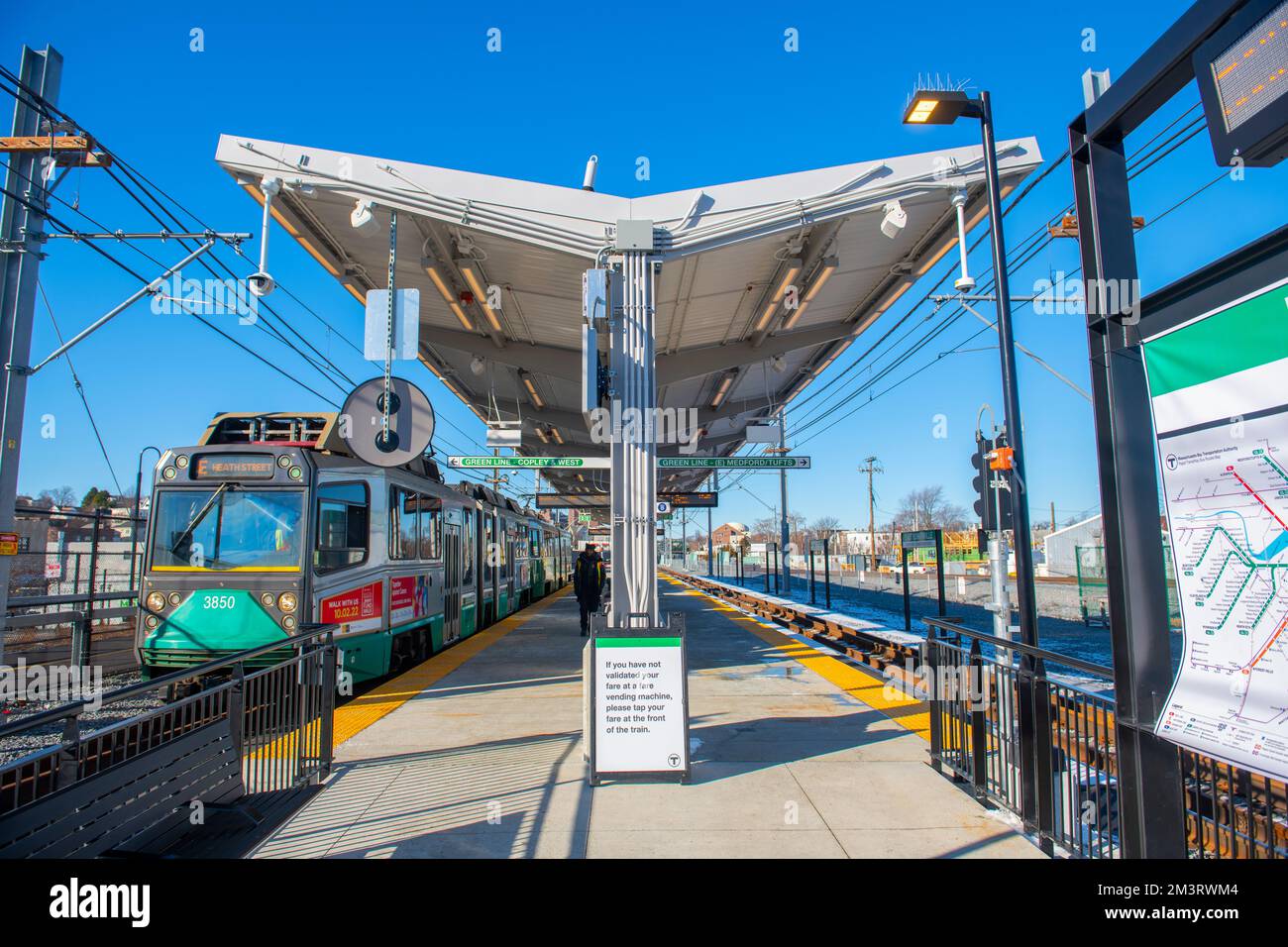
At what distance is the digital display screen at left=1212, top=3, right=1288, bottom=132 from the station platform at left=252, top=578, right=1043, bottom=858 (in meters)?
3.77

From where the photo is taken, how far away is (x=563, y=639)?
14.5 metres

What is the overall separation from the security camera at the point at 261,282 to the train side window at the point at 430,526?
4.86 metres

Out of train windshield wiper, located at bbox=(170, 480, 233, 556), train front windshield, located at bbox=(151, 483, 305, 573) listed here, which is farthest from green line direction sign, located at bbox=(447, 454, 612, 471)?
train windshield wiper, located at bbox=(170, 480, 233, 556)

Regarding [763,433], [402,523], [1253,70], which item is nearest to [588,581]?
[763,433]

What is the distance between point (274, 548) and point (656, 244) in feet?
17.8

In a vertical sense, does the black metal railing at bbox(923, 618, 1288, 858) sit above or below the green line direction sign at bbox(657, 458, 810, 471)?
below

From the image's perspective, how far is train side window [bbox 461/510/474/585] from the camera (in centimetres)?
1499

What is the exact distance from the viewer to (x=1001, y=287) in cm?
649

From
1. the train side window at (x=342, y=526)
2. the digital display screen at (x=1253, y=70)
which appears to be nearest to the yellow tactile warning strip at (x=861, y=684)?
the digital display screen at (x=1253, y=70)

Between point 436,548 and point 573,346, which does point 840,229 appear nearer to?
point 573,346

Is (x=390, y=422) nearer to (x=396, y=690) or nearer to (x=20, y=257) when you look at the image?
(x=396, y=690)

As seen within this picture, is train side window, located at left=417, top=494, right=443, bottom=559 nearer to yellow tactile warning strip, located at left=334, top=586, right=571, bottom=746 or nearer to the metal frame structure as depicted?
yellow tactile warning strip, located at left=334, top=586, right=571, bottom=746

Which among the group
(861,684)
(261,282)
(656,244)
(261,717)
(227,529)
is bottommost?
(861,684)
